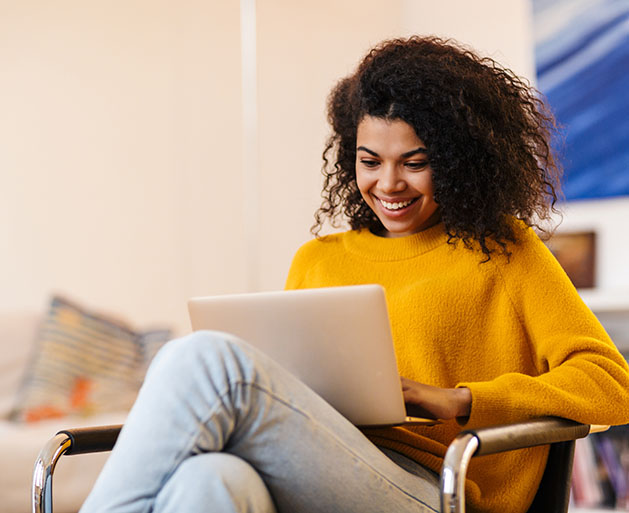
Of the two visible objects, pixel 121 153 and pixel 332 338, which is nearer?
pixel 332 338

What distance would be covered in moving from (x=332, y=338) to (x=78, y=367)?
187 centimetres

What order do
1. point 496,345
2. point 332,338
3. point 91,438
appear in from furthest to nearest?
point 496,345
point 91,438
point 332,338

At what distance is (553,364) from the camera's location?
1.27 m

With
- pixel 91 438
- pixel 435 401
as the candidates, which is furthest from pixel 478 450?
pixel 91 438

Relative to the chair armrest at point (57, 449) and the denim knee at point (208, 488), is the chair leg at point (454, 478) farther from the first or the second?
the chair armrest at point (57, 449)

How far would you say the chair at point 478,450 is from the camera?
987mm

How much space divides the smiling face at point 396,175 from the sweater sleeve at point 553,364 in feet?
0.62

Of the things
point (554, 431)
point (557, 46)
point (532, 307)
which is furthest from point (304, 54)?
point (554, 431)

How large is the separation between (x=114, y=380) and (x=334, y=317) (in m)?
1.92

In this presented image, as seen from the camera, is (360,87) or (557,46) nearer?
(360,87)

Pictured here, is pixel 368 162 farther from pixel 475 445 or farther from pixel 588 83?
pixel 588 83

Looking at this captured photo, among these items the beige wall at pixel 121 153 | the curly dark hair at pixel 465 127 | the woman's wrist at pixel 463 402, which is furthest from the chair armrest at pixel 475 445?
the beige wall at pixel 121 153

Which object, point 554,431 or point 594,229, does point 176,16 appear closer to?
point 594,229

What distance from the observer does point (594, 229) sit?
2.68 m
